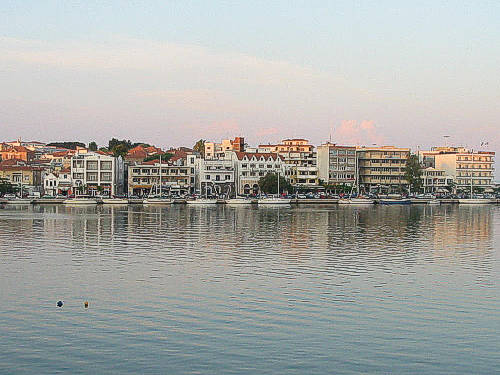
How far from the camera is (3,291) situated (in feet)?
86.2

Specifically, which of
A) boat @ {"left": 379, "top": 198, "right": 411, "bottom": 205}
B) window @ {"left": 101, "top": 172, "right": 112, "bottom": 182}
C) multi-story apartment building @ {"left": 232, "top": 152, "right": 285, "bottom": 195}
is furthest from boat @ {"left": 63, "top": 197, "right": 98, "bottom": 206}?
boat @ {"left": 379, "top": 198, "right": 411, "bottom": 205}

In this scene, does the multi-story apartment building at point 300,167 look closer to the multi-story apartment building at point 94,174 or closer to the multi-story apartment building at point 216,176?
the multi-story apartment building at point 216,176

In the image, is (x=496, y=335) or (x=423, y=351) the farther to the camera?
(x=496, y=335)

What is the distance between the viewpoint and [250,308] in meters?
23.3

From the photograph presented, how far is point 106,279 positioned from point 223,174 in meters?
97.2

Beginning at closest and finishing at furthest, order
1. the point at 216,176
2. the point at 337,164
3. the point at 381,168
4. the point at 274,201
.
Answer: the point at 274,201 < the point at 216,176 < the point at 337,164 < the point at 381,168

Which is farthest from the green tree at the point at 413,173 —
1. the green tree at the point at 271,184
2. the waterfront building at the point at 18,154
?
the waterfront building at the point at 18,154

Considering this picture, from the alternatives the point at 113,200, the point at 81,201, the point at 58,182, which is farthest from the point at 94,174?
the point at 81,201

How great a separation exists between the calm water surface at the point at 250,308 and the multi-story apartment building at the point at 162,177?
81.9 m

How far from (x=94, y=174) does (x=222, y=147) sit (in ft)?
102

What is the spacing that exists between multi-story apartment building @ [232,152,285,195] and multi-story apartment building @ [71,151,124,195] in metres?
21.2

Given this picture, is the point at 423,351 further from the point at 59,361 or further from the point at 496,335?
the point at 59,361

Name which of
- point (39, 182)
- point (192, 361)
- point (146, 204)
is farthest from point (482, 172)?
point (192, 361)

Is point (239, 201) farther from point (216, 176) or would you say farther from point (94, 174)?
point (94, 174)
